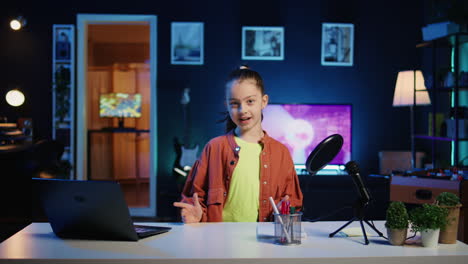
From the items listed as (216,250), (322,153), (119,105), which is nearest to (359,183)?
(322,153)

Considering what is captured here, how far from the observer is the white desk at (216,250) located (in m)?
1.33

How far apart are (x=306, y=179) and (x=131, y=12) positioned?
2.69 m

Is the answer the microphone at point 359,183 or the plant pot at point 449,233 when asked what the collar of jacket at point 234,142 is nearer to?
the microphone at point 359,183

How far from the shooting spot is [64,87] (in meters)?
5.54

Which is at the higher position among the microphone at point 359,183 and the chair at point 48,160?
the microphone at point 359,183

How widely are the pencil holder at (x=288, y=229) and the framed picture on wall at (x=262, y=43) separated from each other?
4.24 m

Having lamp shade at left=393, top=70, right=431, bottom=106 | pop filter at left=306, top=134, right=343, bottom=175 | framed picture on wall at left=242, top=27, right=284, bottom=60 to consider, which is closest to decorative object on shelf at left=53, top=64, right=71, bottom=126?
framed picture on wall at left=242, top=27, right=284, bottom=60

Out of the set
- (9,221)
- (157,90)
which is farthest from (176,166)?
(9,221)

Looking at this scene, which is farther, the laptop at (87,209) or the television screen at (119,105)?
the television screen at (119,105)

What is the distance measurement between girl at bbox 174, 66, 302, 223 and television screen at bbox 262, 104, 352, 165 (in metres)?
3.38

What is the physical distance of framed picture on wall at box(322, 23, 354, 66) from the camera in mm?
5656

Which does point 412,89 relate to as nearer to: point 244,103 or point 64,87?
point 244,103

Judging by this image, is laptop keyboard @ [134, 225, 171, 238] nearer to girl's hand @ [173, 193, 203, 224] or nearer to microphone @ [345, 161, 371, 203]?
girl's hand @ [173, 193, 203, 224]

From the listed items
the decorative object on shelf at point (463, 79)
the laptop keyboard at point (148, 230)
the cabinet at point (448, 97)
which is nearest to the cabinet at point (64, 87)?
the cabinet at point (448, 97)
